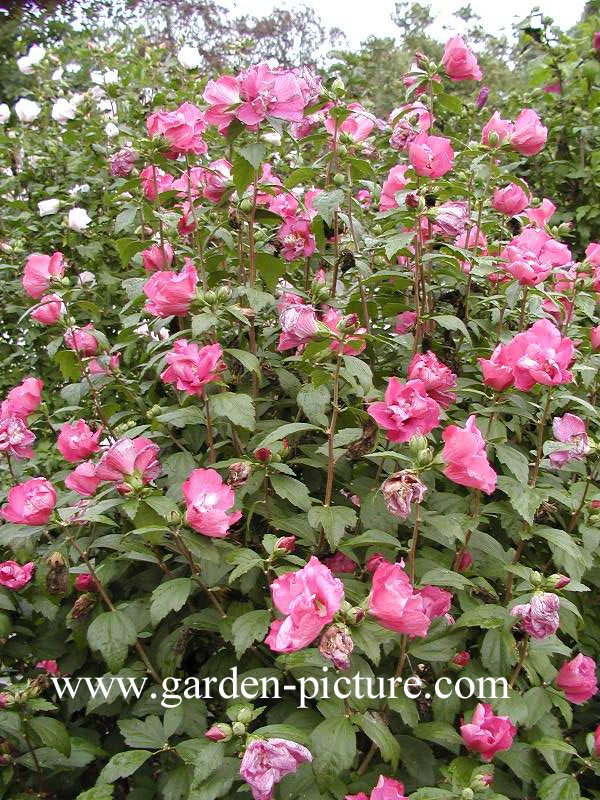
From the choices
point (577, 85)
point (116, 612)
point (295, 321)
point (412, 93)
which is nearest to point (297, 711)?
point (116, 612)

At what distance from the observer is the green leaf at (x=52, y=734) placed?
148 centimetres

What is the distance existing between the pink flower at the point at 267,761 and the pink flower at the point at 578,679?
0.65 metres

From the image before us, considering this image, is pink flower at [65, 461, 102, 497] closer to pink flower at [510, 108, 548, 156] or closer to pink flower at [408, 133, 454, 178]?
pink flower at [408, 133, 454, 178]

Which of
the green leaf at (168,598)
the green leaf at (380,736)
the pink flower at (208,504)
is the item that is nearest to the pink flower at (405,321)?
the pink flower at (208,504)

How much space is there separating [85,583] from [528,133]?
148 centimetres

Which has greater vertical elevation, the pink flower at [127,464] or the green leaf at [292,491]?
the pink flower at [127,464]

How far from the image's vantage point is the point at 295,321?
149cm

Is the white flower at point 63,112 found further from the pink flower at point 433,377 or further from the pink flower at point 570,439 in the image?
the pink flower at point 570,439

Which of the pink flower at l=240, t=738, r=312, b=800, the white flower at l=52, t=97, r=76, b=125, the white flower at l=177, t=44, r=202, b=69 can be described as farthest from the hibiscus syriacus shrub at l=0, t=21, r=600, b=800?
the white flower at l=52, t=97, r=76, b=125

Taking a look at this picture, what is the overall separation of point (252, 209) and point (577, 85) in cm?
270

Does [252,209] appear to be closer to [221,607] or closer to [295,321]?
[295,321]

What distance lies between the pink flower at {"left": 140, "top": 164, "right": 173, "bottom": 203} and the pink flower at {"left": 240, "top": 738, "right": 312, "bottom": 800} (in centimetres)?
134

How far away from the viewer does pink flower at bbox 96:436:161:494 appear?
136cm

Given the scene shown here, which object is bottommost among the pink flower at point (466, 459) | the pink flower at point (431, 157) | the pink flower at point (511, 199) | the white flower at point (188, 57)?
the pink flower at point (466, 459)
